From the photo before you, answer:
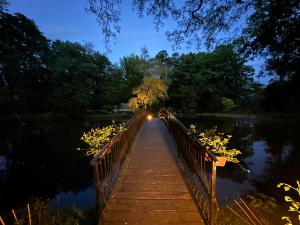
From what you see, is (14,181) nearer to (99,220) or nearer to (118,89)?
(99,220)

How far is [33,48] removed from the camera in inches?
1452

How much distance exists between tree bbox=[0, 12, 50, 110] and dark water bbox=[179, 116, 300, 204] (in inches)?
1172

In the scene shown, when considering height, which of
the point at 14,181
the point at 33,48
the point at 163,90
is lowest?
the point at 14,181

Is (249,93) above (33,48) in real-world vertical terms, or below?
below

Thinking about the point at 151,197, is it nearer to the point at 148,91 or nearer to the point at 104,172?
the point at 104,172

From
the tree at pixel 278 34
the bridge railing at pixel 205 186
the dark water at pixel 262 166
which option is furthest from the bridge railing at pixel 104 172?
the tree at pixel 278 34

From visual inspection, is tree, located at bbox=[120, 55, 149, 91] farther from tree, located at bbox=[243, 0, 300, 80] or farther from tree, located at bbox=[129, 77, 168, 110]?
tree, located at bbox=[243, 0, 300, 80]

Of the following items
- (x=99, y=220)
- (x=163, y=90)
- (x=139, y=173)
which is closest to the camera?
(x=99, y=220)

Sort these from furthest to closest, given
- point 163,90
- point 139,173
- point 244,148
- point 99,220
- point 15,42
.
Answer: point 15,42
point 163,90
point 244,148
point 139,173
point 99,220

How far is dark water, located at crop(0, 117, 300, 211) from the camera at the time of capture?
9.66 meters

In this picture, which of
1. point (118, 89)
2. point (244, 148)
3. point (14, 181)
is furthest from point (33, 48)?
point (244, 148)

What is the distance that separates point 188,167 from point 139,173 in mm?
1263

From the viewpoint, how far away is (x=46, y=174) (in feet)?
41.2

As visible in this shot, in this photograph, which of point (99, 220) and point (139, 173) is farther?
point (139, 173)
